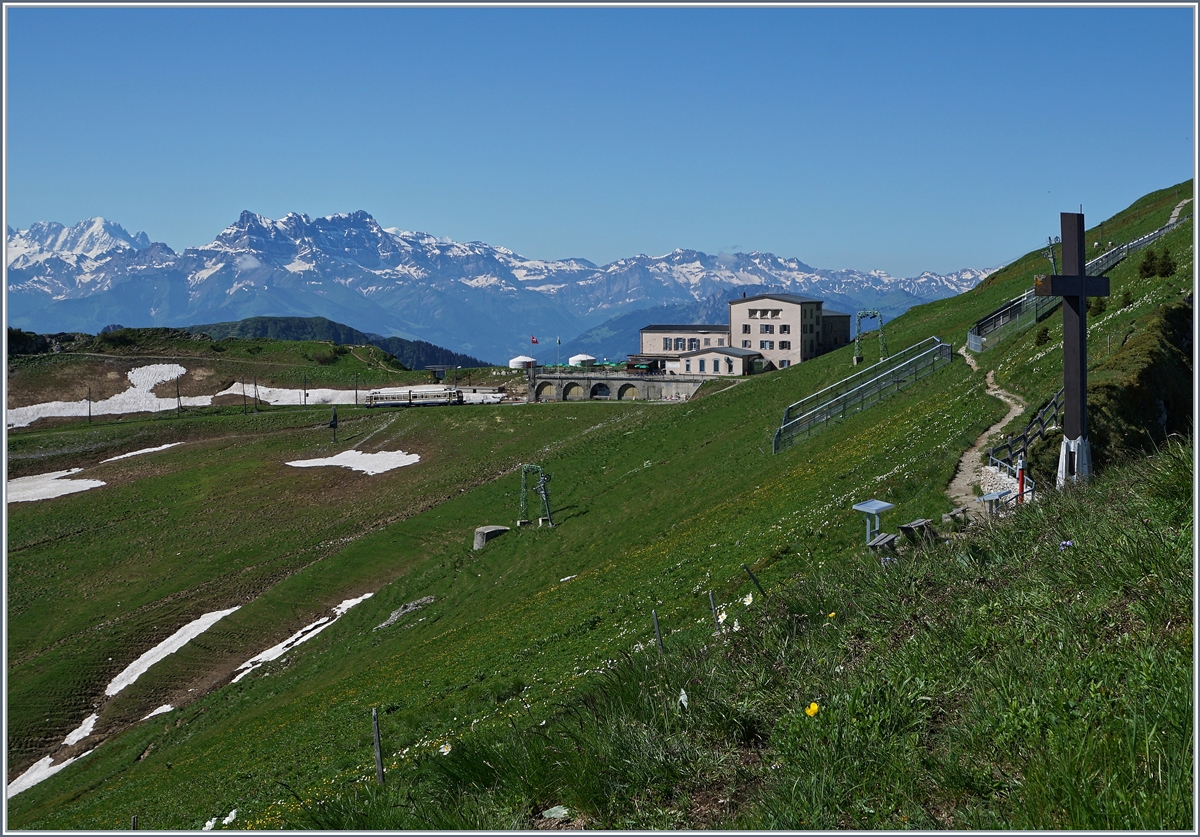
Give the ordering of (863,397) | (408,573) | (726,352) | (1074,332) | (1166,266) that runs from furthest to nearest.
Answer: (726,352), (408,573), (863,397), (1166,266), (1074,332)

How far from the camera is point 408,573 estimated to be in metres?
47.1

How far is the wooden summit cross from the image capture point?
17.9 meters

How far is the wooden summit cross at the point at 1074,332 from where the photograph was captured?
1794 cm

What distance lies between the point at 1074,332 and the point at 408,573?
36.2 m

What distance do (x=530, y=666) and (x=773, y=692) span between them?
529 inches

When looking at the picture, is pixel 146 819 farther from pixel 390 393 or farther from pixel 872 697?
pixel 390 393

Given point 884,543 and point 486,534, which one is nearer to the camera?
point 884,543

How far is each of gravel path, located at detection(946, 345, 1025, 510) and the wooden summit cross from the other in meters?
2.42

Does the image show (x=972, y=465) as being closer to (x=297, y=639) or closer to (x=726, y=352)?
(x=297, y=639)

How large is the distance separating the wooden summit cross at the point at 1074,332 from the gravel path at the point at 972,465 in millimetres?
2418

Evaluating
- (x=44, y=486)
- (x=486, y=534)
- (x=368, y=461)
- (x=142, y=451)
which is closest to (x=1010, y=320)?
(x=486, y=534)

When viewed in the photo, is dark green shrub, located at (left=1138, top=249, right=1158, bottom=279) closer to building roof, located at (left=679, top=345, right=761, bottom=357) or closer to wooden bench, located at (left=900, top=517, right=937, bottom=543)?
wooden bench, located at (left=900, top=517, right=937, bottom=543)

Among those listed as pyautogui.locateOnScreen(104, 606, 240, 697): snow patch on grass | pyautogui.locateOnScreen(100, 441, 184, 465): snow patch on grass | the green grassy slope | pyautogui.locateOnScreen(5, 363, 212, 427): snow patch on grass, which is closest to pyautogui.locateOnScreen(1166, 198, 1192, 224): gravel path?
the green grassy slope

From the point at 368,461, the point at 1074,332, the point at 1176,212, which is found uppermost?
the point at 1176,212
